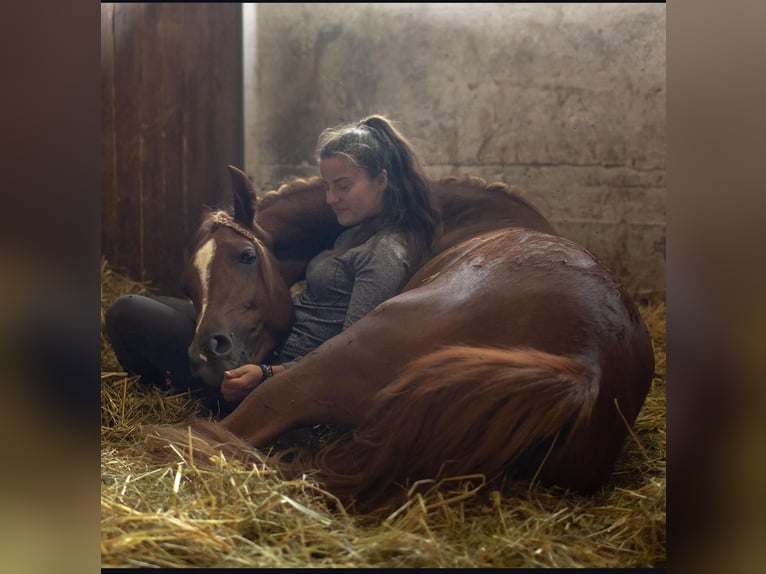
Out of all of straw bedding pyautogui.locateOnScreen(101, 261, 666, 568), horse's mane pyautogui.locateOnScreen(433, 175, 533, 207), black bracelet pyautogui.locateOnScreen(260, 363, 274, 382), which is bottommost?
straw bedding pyautogui.locateOnScreen(101, 261, 666, 568)

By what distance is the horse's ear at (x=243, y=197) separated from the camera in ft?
7.23

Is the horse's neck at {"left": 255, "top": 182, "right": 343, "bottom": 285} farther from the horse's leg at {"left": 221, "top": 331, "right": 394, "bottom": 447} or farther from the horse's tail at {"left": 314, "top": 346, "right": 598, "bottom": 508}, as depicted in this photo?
the horse's tail at {"left": 314, "top": 346, "right": 598, "bottom": 508}

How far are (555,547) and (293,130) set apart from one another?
2334 millimetres

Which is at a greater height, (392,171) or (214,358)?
(392,171)

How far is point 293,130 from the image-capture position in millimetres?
3588

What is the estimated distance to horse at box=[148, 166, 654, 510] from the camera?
6.14 ft

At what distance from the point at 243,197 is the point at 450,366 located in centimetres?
78

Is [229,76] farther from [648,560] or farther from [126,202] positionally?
[648,560]

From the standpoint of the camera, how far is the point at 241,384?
2.07 metres
